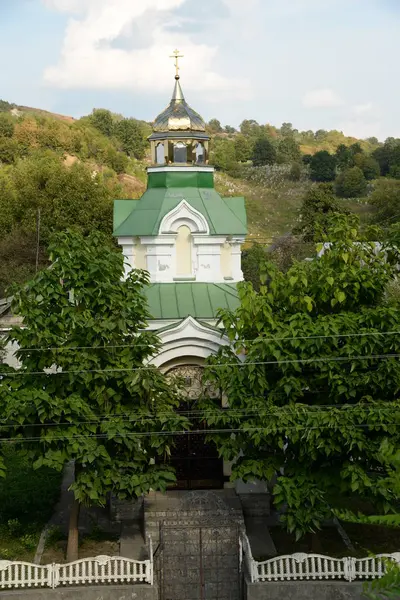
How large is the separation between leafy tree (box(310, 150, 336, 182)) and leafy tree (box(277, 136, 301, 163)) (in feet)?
31.8

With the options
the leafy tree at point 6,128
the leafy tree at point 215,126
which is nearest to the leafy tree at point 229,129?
the leafy tree at point 215,126

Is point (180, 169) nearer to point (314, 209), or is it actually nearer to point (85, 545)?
point (85, 545)

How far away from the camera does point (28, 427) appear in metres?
16.9

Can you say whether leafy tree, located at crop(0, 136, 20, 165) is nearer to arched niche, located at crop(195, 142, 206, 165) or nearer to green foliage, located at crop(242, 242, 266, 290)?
green foliage, located at crop(242, 242, 266, 290)

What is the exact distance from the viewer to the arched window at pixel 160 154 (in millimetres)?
22641

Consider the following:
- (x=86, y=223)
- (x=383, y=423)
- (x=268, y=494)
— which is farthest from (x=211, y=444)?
(x=86, y=223)

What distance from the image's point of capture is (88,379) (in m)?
16.8

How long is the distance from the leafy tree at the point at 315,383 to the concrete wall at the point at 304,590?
862mm

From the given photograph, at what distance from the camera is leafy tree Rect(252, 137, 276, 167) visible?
105875 mm

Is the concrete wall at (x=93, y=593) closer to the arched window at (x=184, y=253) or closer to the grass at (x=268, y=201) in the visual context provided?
the arched window at (x=184, y=253)

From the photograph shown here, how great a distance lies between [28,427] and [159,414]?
215 centimetres

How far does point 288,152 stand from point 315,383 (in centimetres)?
9422

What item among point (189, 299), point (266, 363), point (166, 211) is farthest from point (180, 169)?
point (266, 363)

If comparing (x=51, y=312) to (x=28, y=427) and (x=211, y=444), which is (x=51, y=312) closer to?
(x=28, y=427)
